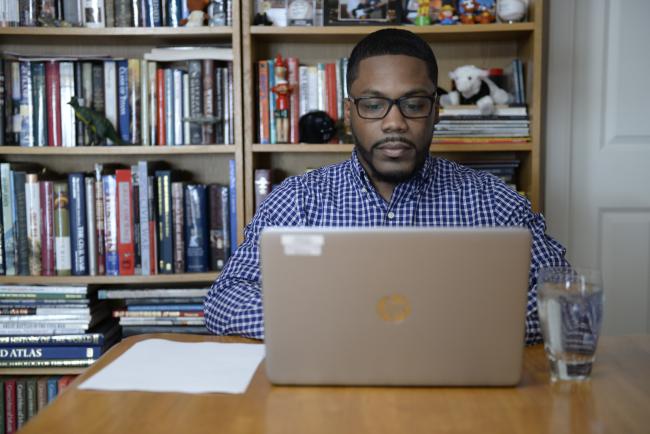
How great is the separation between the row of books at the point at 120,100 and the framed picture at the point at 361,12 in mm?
376

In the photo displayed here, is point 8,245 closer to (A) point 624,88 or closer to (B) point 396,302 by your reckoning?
(B) point 396,302

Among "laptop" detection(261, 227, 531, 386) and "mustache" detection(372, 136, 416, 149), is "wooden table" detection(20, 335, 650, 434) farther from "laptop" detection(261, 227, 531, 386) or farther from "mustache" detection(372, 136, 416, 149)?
"mustache" detection(372, 136, 416, 149)

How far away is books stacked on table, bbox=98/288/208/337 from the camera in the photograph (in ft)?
7.27

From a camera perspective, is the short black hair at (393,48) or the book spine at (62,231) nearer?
the short black hair at (393,48)

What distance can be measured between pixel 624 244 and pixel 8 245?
2.09m

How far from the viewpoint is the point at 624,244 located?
96.2 inches

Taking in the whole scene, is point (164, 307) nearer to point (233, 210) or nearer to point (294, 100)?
point (233, 210)

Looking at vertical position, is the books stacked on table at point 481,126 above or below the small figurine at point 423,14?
below

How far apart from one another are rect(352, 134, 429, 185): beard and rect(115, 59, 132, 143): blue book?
904mm

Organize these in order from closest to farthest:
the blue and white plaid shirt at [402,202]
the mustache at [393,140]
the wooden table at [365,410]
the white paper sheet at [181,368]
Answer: the wooden table at [365,410]
the white paper sheet at [181,368]
the mustache at [393,140]
the blue and white plaid shirt at [402,202]

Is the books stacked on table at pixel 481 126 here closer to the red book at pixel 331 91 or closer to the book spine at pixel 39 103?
the red book at pixel 331 91

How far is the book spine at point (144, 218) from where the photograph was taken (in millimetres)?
2188

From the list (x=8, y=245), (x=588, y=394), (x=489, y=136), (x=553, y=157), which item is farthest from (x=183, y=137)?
(x=588, y=394)

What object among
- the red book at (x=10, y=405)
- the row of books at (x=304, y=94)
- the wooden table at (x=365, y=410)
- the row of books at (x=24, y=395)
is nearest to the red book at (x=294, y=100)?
the row of books at (x=304, y=94)
